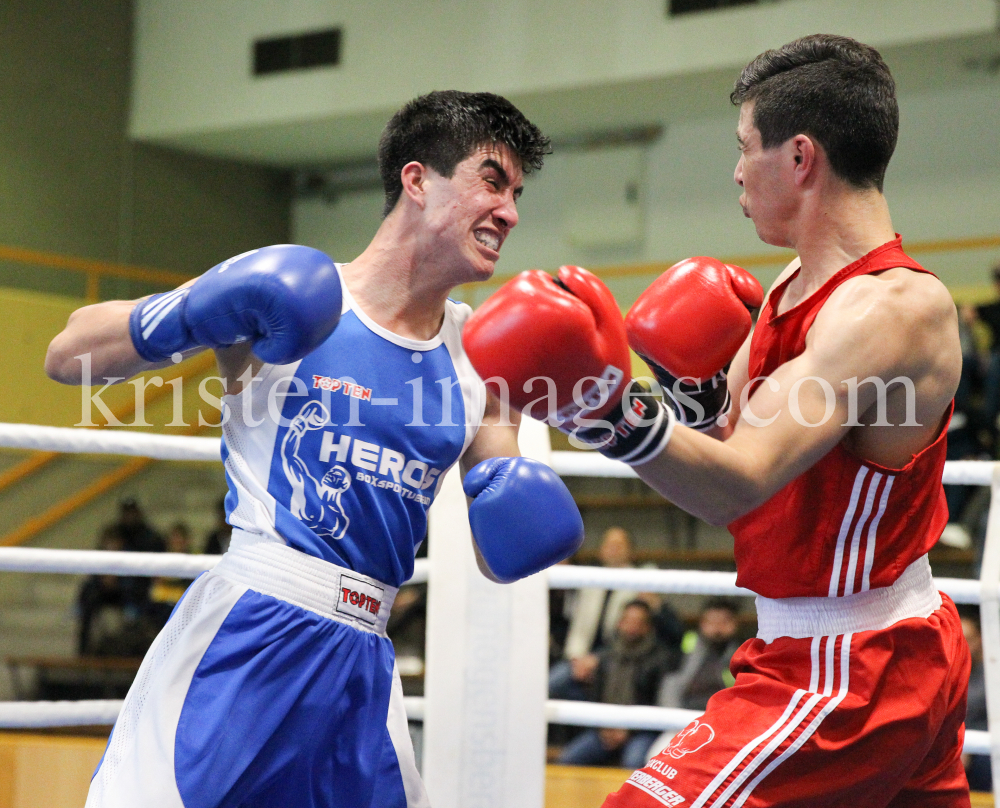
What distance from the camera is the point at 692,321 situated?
5.44 feet

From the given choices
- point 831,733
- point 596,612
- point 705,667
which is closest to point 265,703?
point 831,733

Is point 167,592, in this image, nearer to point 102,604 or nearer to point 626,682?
point 102,604

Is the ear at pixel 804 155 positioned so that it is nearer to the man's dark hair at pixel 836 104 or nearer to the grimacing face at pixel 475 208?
the man's dark hair at pixel 836 104

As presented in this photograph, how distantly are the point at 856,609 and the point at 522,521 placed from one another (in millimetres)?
513

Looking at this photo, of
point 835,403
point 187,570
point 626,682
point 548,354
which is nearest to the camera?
point 548,354

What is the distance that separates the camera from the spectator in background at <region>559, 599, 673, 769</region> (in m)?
4.10

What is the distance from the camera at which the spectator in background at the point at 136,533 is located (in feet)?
22.4

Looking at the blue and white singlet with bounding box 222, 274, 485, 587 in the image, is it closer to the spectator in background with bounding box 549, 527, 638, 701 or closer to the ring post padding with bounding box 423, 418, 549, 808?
the ring post padding with bounding box 423, 418, 549, 808

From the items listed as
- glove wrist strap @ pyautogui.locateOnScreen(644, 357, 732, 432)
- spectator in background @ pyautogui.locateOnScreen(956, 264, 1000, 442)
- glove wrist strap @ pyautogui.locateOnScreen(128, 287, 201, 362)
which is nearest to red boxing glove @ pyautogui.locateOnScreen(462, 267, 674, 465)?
glove wrist strap @ pyautogui.locateOnScreen(644, 357, 732, 432)

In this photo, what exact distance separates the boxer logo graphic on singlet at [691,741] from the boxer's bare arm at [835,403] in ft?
1.09

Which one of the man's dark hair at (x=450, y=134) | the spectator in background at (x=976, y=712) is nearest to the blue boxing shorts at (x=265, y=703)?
the man's dark hair at (x=450, y=134)

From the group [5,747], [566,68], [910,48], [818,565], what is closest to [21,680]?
[5,747]

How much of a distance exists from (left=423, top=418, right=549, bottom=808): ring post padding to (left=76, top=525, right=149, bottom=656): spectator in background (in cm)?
442

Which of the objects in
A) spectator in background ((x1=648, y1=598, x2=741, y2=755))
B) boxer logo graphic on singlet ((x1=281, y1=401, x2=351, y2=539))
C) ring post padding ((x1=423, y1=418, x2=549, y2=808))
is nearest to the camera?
boxer logo graphic on singlet ((x1=281, y1=401, x2=351, y2=539))
